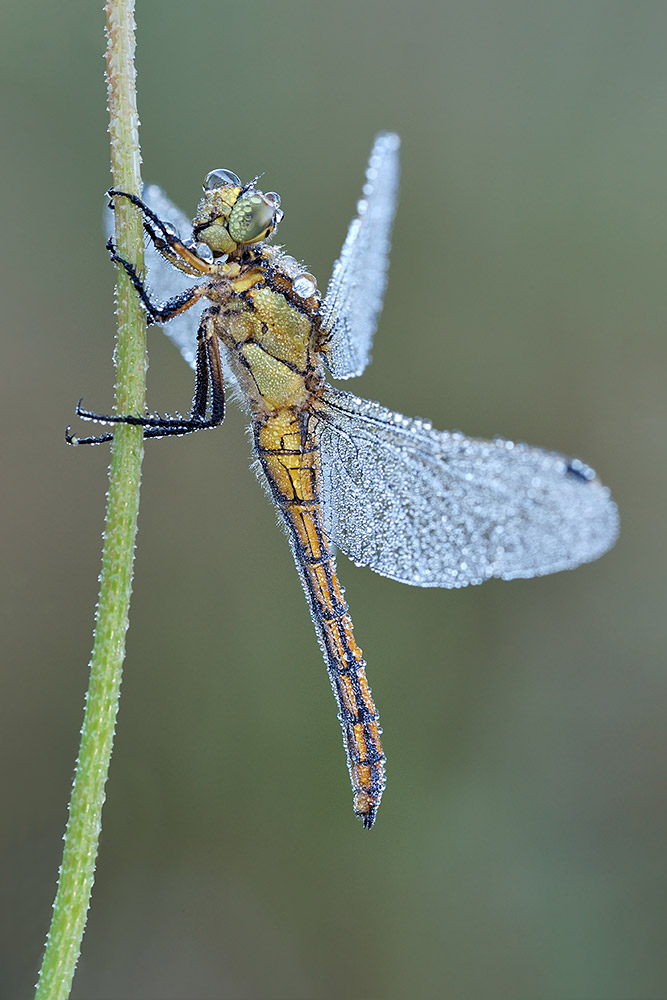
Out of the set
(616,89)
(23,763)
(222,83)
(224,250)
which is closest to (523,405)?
(616,89)

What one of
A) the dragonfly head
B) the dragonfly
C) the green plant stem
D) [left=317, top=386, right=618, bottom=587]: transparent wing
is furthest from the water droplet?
the green plant stem

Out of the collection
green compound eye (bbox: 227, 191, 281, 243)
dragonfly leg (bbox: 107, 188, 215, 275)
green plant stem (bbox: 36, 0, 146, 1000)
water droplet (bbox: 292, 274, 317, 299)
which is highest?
green compound eye (bbox: 227, 191, 281, 243)

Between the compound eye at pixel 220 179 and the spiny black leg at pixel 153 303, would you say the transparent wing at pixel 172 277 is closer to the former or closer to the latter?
the spiny black leg at pixel 153 303

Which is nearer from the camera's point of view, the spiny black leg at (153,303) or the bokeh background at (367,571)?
the spiny black leg at (153,303)

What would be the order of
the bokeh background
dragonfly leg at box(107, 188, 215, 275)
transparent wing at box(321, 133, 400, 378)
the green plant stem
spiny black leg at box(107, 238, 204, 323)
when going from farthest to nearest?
1. the bokeh background
2. transparent wing at box(321, 133, 400, 378)
3. dragonfly leg at box(107, 188, 215, 275)
4. spiny black leg at box(107, 238, 204, 323)
5. the green plant stem

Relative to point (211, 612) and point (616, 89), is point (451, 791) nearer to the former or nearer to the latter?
point (211, 612)

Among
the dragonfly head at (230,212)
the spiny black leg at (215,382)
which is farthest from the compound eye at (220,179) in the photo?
the spiny black leg at (215,382)

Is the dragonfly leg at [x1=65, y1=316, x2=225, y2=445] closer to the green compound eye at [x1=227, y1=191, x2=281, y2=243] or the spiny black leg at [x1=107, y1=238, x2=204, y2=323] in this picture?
the spiny black leg at [x1=107, y1=238, x2=204, y2=323]
